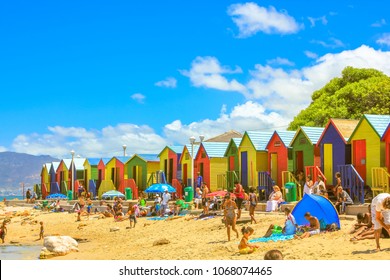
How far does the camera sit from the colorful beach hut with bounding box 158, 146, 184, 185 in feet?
140

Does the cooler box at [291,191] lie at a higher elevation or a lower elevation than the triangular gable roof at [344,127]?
lower

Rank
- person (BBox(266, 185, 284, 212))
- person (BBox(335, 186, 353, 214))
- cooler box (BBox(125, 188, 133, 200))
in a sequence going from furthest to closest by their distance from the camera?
cooler box (BBox(125, 188, 133, 200)) < person (BBox(266, 185, 284, 212)) < person (BBox(335, 186, 353, 214))

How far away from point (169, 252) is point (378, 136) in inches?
389

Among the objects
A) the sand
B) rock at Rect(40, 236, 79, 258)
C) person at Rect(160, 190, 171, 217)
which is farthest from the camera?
person at Rect(160, 190, 171, 217)

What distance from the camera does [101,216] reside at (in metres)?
36.6

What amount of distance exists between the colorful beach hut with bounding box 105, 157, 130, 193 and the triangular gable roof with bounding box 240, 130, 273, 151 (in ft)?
Answer: 52.7

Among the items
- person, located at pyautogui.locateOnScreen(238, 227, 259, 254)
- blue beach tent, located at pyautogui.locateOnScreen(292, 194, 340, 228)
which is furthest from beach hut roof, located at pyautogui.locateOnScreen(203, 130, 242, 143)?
person, located at pyautogui.locateOnScreen(238, 227, 259, 254)

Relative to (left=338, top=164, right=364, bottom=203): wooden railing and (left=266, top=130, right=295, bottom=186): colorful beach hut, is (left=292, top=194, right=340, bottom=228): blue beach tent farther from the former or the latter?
(left=266, top=130, right=295, bottom=186): colorful beach hut

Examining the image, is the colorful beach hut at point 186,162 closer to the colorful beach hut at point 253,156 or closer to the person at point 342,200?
the colorful beach hut at point 253,156

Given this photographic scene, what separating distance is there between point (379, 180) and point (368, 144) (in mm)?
1666

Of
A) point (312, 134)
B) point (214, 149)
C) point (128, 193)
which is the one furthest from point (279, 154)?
point (128, 193)

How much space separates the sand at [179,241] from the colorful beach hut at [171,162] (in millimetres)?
7251

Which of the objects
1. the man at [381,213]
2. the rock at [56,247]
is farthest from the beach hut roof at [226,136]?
the man at [381,213]

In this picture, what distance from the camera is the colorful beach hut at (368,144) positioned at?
25.1 m
